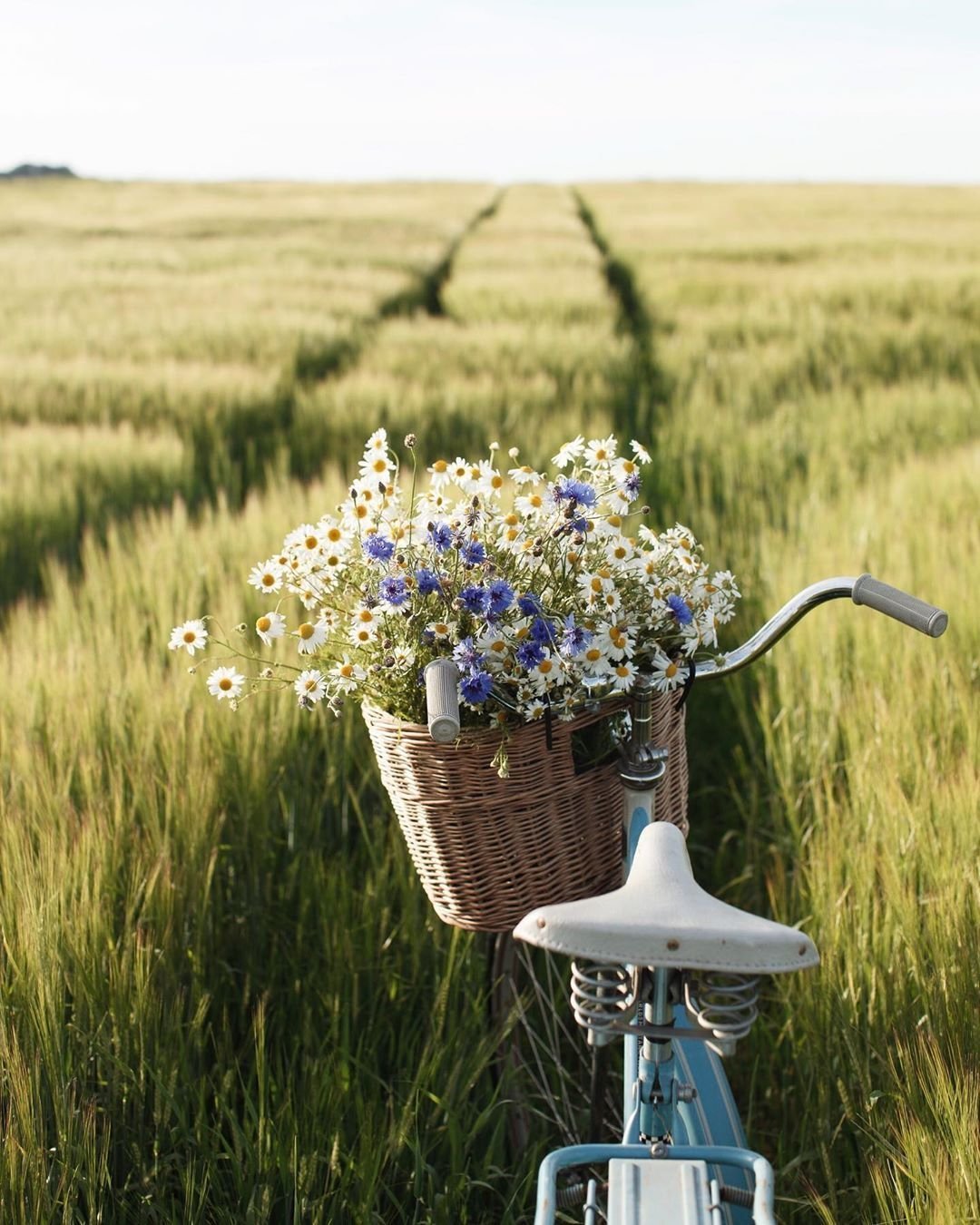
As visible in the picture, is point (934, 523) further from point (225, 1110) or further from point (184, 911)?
point (225, 1110)

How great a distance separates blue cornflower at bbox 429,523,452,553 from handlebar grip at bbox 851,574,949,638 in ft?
1.47

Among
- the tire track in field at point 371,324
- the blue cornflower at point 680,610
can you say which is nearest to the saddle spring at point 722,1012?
the blue cornflower at point 680,610

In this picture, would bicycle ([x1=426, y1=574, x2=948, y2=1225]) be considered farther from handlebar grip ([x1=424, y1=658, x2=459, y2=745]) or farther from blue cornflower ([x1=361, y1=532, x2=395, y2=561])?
blue cornflower ([x1=361, y1=532, x2=395, y2=561])

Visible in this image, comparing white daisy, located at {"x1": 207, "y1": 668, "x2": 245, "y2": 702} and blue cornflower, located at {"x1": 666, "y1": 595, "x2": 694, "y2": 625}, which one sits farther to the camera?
white daisy, located at {"x1": 207, "y1": 668, "x2": 245, "y2": 702}

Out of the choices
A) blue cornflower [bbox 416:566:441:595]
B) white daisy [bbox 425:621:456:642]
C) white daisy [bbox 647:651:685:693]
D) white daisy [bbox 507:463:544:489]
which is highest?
white daisy [bbox 507:463:544:489]

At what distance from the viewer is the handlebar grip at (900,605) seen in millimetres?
1284

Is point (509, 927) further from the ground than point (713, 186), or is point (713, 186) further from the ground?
point (713, 186)

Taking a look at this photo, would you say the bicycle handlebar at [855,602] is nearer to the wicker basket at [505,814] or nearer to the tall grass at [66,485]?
the wicker basket at [505,814]

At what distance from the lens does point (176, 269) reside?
12781mm

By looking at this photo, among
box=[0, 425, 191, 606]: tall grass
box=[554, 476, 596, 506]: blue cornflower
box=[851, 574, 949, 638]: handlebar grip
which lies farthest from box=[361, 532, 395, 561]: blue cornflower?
box=[0, 425, 191, 606]: tall grass

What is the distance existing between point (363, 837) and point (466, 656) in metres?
1.01

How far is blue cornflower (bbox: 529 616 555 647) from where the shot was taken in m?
1.45

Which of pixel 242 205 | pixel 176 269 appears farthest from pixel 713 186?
pixel 176 269

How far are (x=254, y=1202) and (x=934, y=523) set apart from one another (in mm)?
2623
